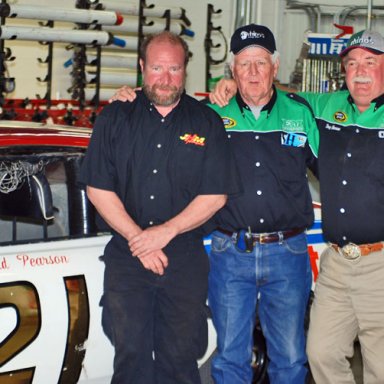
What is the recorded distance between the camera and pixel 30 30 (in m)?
8.38

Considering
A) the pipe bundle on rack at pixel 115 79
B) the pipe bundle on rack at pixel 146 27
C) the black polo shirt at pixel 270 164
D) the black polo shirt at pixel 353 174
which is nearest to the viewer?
the black polo shirt at pixel 353 174

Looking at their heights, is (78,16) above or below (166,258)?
above

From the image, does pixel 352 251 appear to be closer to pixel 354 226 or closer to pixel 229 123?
pixel 354 226

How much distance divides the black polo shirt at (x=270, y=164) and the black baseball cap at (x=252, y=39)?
10.1 inches

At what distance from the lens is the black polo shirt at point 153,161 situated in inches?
150

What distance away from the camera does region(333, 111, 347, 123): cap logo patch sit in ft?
13.3

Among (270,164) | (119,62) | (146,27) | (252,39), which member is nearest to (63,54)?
(146,27)

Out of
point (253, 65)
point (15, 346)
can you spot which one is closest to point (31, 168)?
point (15, 346)

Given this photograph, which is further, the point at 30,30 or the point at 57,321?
the point at 30,30

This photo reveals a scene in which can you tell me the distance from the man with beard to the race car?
144mm

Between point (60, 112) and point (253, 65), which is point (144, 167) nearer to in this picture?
point (253, 65)

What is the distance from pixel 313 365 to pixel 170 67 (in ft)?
5.10

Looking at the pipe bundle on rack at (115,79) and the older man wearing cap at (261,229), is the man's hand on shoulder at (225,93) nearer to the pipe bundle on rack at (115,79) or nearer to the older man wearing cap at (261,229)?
the older man wearing cap at (261,229)

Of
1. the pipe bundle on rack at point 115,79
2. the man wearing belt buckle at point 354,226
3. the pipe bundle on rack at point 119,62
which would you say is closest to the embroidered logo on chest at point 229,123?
the man wearing belt buckle at point 354,226
